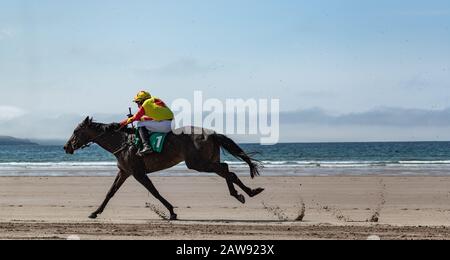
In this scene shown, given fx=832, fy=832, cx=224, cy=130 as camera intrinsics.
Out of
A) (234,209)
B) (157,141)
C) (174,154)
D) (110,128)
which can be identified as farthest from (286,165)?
(157,141)

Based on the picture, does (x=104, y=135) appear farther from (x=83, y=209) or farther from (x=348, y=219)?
(x=348, y=219)

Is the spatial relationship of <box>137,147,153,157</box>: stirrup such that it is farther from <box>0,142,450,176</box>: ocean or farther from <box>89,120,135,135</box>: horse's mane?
<box>0,142,450,176</box>: ocean

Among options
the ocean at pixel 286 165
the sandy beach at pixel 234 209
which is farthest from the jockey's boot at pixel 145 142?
the ocean at pixel 286 165

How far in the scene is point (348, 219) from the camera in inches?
610

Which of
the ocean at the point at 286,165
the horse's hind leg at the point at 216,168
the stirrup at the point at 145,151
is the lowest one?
the ocean at the point at 286,165

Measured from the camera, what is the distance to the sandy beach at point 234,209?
12992 mm

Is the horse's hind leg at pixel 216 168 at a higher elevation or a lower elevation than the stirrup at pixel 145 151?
lower

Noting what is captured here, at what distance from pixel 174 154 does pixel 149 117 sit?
0.83m

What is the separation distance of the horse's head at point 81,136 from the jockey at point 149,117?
1.08 m

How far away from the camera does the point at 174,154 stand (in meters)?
15.4

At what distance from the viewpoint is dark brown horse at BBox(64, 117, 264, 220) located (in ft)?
50.2

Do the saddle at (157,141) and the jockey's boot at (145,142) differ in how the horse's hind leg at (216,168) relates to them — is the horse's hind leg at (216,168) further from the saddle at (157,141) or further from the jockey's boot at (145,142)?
the jockey's boot at (145,142)
